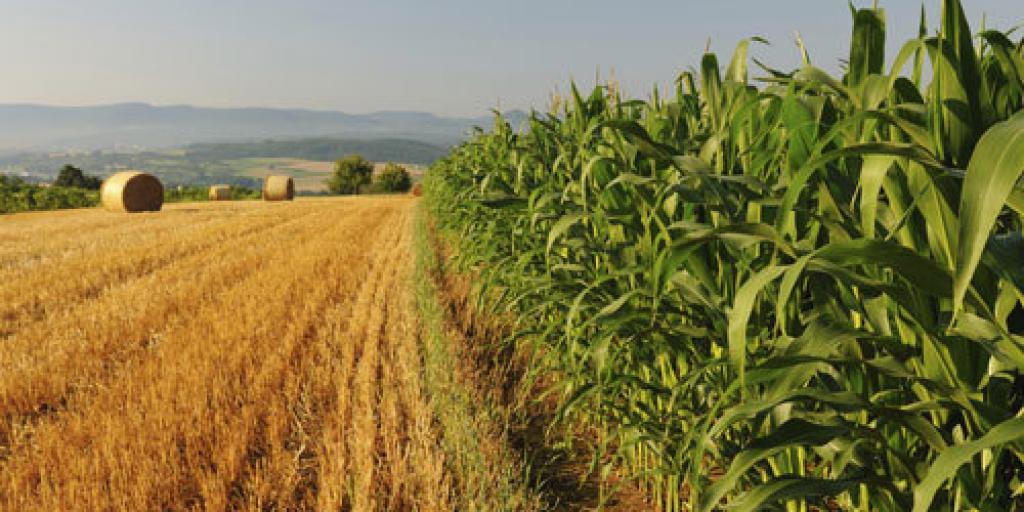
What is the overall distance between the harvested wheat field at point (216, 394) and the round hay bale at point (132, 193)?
57.3ft

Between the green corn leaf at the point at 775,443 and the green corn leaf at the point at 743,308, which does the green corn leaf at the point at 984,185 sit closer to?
the green corn leaf at the point at 743,308

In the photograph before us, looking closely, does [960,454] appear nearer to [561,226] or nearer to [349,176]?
[561,226]

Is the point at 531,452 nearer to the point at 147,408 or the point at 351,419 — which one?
the point at 351,419

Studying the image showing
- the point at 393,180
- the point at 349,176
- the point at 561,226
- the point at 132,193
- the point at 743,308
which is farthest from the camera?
the point at 349,176

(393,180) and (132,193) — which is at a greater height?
(132,193)

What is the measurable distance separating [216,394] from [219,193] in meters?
40.3

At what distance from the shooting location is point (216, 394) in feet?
12.5

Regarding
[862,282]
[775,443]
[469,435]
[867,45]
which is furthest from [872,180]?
[469,435]

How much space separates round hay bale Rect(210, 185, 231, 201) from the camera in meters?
40.0

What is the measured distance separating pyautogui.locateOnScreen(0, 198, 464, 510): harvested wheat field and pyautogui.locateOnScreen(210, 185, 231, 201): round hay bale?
34.2 m

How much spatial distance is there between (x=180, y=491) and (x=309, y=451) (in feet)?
2.07

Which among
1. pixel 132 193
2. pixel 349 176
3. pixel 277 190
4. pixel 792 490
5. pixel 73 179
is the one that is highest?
pixel 792 490

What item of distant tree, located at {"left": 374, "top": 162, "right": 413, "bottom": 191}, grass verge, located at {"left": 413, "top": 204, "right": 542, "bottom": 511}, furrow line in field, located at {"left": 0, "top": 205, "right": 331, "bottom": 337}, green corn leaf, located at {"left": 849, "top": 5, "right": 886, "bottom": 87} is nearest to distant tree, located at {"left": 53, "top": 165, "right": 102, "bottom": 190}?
distant tree, located at {"left": 374, "top": 162, "right": 413, "bottom": 191}

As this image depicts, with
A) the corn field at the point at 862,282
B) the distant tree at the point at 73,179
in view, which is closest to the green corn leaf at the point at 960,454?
the corn field at the point at 862,282
